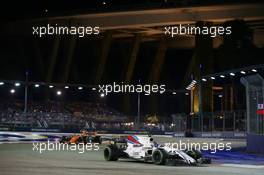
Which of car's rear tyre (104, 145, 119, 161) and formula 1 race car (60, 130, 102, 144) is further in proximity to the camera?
formula 1 race car (60, 130, 102, 144)

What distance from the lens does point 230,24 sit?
63.8 m

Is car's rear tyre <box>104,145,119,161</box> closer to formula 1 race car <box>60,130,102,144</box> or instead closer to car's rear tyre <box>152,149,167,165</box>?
car's rear tyre <box>152,149,167,165</box>

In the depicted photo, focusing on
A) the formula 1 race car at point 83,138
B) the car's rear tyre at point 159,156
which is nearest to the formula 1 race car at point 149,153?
the car's rear tyre at point 159,156

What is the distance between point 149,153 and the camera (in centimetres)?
2178

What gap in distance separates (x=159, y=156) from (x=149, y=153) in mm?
1018

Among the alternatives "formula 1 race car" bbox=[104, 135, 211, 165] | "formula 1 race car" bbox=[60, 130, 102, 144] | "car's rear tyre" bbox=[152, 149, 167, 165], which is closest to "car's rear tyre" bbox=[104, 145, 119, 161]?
"formula 1 race car" bbox=[104, 135, 211, 165]

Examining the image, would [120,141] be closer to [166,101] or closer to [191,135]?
[191,135]

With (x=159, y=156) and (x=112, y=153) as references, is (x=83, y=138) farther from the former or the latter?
(x=159, y=156)

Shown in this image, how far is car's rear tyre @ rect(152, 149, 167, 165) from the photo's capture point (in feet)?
67.5

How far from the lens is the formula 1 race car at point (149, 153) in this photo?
20.6 m

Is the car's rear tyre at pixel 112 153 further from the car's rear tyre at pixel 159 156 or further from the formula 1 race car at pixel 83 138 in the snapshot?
the formula 1 race car at pixel 83 138

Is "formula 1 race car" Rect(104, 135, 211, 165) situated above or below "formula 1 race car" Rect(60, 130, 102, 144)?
below

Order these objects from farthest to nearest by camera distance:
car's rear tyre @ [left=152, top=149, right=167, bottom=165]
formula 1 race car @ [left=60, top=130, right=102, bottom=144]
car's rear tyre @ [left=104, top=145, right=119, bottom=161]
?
formula 1 race car @ [left=60, top=130, right=102, bottom=144] < car's rear tyre @ [left=104, top=145, right=119, bottom=161] < car's rear tyre @ [left=152, top=149, right=167, bottom=165]

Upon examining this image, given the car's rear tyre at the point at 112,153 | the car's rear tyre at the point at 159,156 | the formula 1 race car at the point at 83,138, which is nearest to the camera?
the car's rear tyre at the point at 159,156
